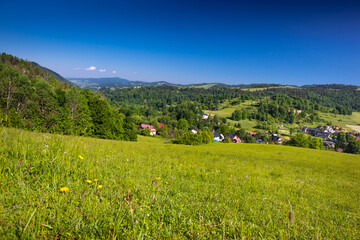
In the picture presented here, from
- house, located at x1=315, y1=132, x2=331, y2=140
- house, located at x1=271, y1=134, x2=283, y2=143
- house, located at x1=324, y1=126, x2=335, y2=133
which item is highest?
house, located at x1=324, y1=126, x2=335, y2=133

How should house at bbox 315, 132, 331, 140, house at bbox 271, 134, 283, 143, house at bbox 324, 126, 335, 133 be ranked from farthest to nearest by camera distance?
house at bbox 324, 126, 335, 133 → house at bbox 315, 132, 331, 140 → house at bbox 271, 134, 283, 143

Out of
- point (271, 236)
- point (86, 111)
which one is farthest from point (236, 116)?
point (271, 236)

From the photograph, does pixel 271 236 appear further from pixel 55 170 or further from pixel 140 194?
pixel 55 170

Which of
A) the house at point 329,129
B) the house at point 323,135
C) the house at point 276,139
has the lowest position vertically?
the house at point 276,139

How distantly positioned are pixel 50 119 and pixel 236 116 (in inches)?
7052

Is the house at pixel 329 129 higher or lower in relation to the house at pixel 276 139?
higher

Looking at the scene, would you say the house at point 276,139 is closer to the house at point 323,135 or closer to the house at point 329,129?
the house at point 323,135

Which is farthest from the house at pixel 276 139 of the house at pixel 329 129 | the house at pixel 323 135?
the house at pixel 329 129

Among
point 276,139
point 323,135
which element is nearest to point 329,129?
point 323,135

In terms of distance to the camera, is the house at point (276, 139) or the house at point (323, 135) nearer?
the house at point (276, 139)

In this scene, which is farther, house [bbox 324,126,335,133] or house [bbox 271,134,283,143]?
house [bbox 324,126,335,133]

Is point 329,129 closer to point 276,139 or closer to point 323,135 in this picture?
point 323,135

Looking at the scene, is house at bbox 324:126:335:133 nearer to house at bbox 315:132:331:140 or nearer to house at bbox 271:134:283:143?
house at bbox 315:132:331:140

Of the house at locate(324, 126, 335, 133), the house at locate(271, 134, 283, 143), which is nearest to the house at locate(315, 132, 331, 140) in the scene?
the house at locate(324, 126, 335, 133)
